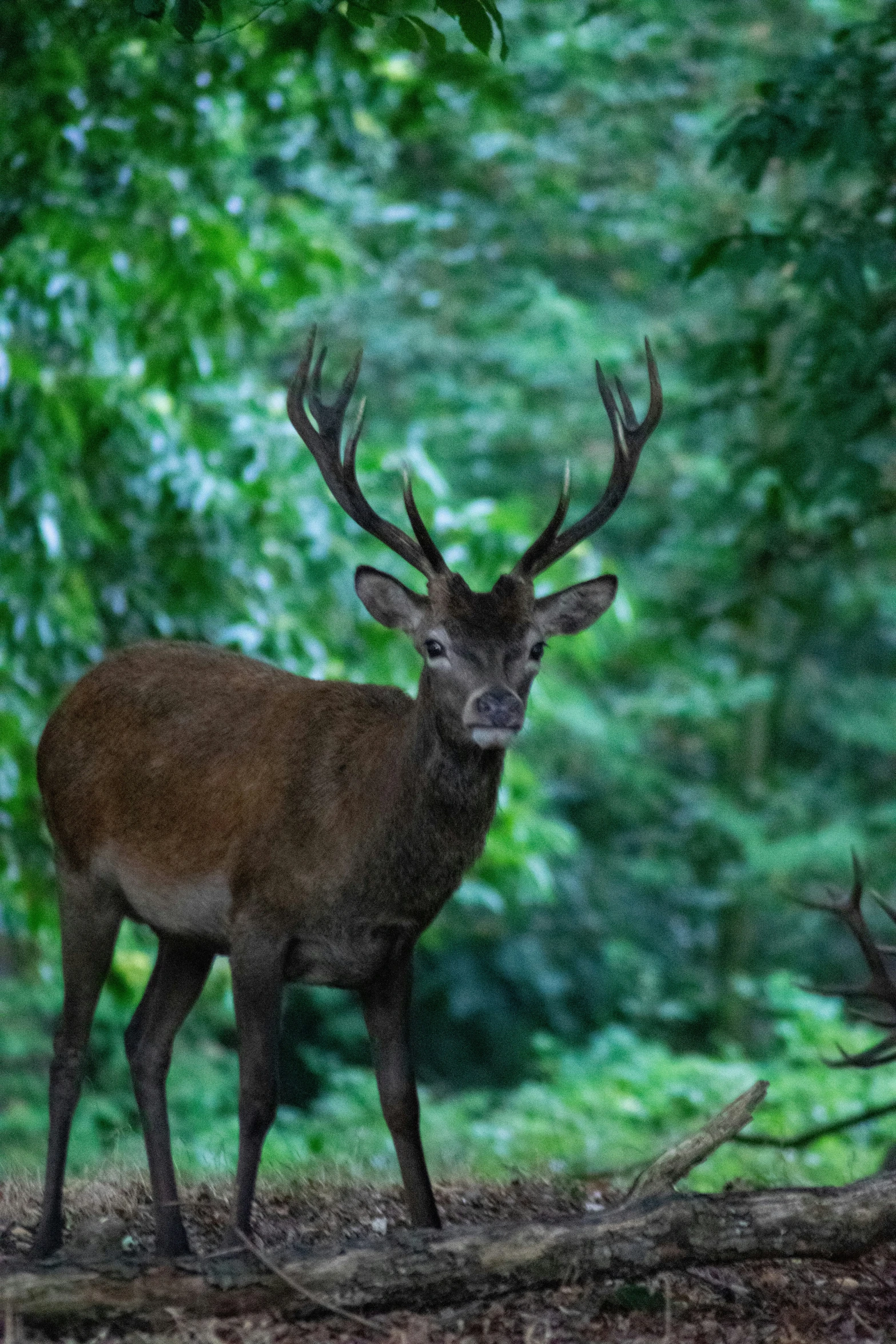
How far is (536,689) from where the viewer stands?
10258 millimetres

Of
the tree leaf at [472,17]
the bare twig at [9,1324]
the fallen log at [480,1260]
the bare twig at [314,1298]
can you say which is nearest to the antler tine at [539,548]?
the tree leaf at [472,17]

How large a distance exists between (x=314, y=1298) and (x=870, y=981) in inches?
97.0

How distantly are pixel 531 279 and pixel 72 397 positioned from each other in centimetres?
753

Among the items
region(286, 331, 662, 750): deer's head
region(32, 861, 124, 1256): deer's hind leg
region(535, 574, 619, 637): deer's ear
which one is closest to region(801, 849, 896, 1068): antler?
region(535, 574, 619, 637): deer's ear

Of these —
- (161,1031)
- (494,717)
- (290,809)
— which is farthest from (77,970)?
(494,717)

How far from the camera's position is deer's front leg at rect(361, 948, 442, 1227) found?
4.78 meters

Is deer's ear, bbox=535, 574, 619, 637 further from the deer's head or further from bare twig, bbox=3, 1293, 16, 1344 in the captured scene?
bare twig, bbox=3, 1293, 16, 1344

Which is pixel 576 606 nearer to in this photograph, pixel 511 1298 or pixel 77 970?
pixel 77 970

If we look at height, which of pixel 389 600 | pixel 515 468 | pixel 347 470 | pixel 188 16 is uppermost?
pixel 515 468

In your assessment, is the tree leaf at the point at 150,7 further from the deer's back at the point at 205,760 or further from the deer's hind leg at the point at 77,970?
the deer's hind leg at the point at 77,970

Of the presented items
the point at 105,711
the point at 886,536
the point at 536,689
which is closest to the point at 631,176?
the point at 886,536

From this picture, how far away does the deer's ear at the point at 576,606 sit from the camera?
490cm

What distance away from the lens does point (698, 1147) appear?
4180mm

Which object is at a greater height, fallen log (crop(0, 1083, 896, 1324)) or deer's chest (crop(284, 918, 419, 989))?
deer's chest (crop(284, 918, 419, 989))
